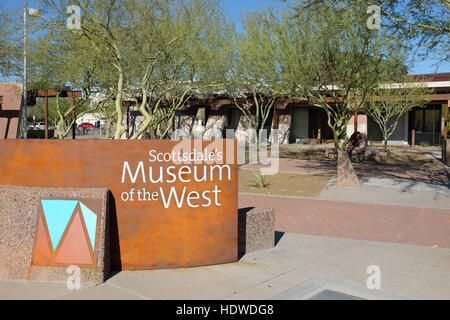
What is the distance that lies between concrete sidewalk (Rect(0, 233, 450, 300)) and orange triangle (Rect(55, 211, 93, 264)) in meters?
0.29

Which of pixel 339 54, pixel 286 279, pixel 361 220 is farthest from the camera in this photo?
pixel 339 54

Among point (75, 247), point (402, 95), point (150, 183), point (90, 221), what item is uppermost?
point (402, 95)

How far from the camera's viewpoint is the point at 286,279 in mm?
5262

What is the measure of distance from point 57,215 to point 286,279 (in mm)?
2722

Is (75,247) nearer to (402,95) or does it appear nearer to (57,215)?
(57,215)

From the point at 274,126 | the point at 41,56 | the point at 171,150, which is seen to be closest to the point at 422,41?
the point at 171,150

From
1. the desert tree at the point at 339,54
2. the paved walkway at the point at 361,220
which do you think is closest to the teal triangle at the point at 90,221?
the paved walkway at the point at 361,220

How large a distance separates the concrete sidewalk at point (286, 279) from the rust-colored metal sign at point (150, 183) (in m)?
0.26

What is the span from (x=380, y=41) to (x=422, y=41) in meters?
2.51

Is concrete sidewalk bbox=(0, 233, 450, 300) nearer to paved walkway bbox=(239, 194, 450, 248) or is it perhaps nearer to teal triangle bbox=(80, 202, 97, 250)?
teal triangle bbox=(80, 202, 97, 250)

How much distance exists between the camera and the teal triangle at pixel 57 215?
5.03m

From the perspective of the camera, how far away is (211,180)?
569 centimetres

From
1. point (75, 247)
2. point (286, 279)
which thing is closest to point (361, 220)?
point (286, 279)

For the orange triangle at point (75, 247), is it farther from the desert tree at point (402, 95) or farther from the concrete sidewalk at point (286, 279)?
the desert tree at point (402, 95)
